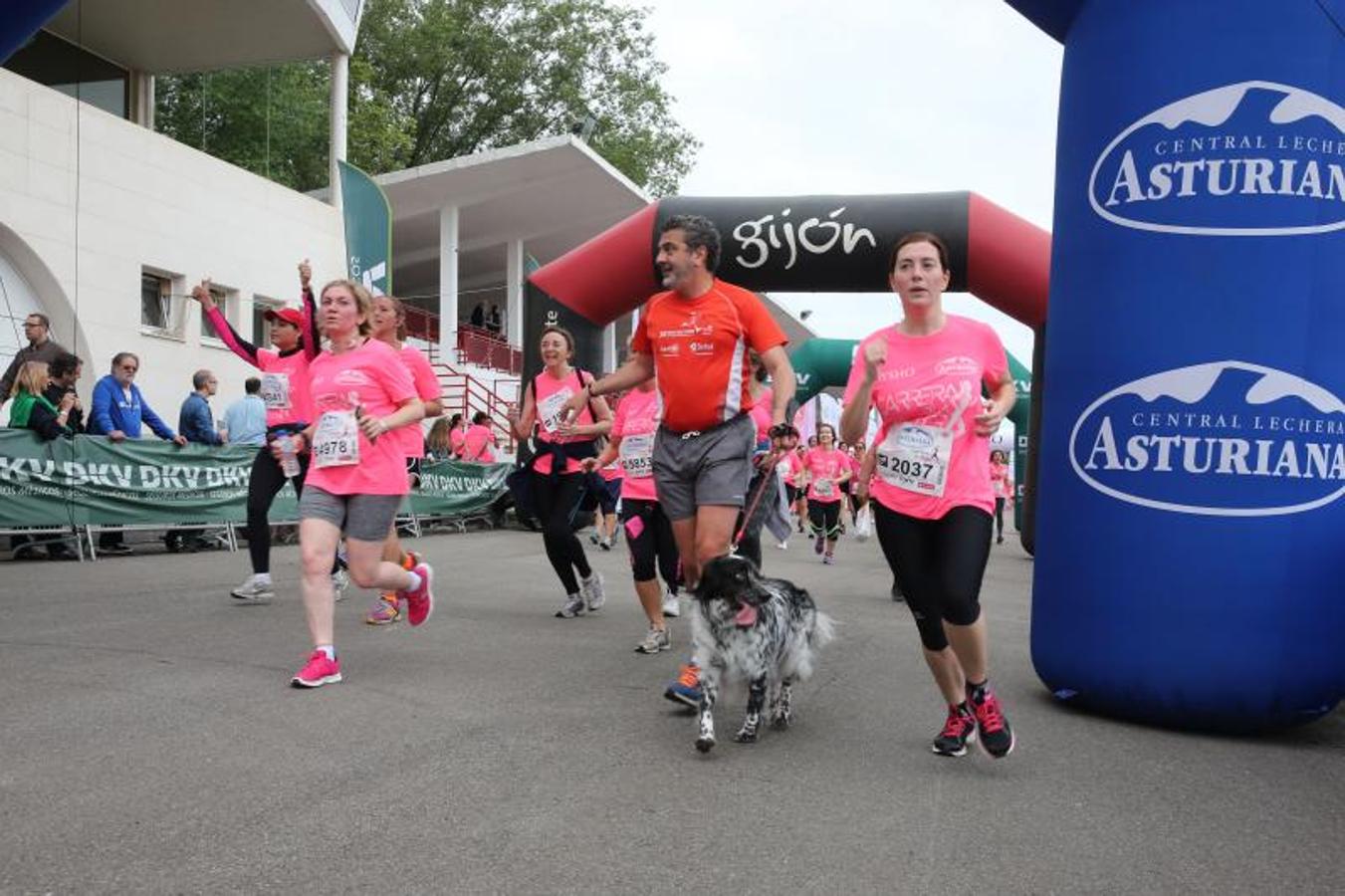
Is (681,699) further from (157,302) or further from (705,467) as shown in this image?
(157,302)

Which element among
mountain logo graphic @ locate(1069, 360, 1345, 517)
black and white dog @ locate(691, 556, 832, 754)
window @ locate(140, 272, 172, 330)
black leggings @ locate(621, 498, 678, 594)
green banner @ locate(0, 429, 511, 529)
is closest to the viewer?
black and white dog @ locate(691, 556, 832, 754)

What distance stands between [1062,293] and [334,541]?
3.57m

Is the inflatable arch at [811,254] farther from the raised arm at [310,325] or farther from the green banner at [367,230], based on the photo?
the green banner at [367,230]

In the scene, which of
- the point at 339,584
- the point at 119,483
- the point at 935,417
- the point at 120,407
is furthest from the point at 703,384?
the point at 120,407

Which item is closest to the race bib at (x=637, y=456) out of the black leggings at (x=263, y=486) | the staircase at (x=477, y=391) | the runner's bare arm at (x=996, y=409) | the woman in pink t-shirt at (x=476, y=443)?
the black leggings at (x=263, y=486)

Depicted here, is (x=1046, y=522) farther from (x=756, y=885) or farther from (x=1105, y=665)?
(x=756, y=885)

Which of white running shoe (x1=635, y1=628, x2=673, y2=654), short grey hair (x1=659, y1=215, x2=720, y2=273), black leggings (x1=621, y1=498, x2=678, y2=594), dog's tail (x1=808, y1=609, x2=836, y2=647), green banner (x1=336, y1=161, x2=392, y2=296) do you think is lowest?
white running shoe (x1=635, y1=628, x2=673, y2=654)

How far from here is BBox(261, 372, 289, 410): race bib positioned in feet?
26.0

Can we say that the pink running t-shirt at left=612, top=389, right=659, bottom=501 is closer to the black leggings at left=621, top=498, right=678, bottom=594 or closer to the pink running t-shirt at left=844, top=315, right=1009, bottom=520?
the black leggings at left=621, top=498, right=678, bottom=594

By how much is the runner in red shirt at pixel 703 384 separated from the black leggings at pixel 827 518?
30.4ft

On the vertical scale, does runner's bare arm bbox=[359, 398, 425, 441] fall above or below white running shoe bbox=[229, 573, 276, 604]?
above

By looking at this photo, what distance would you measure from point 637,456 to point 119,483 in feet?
21.5

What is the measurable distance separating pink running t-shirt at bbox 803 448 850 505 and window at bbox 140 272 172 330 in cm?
1047

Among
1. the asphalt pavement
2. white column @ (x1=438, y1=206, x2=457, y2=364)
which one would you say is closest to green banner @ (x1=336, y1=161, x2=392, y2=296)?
white column @ (x1=438, y1=206, x2=457, y2=364)
